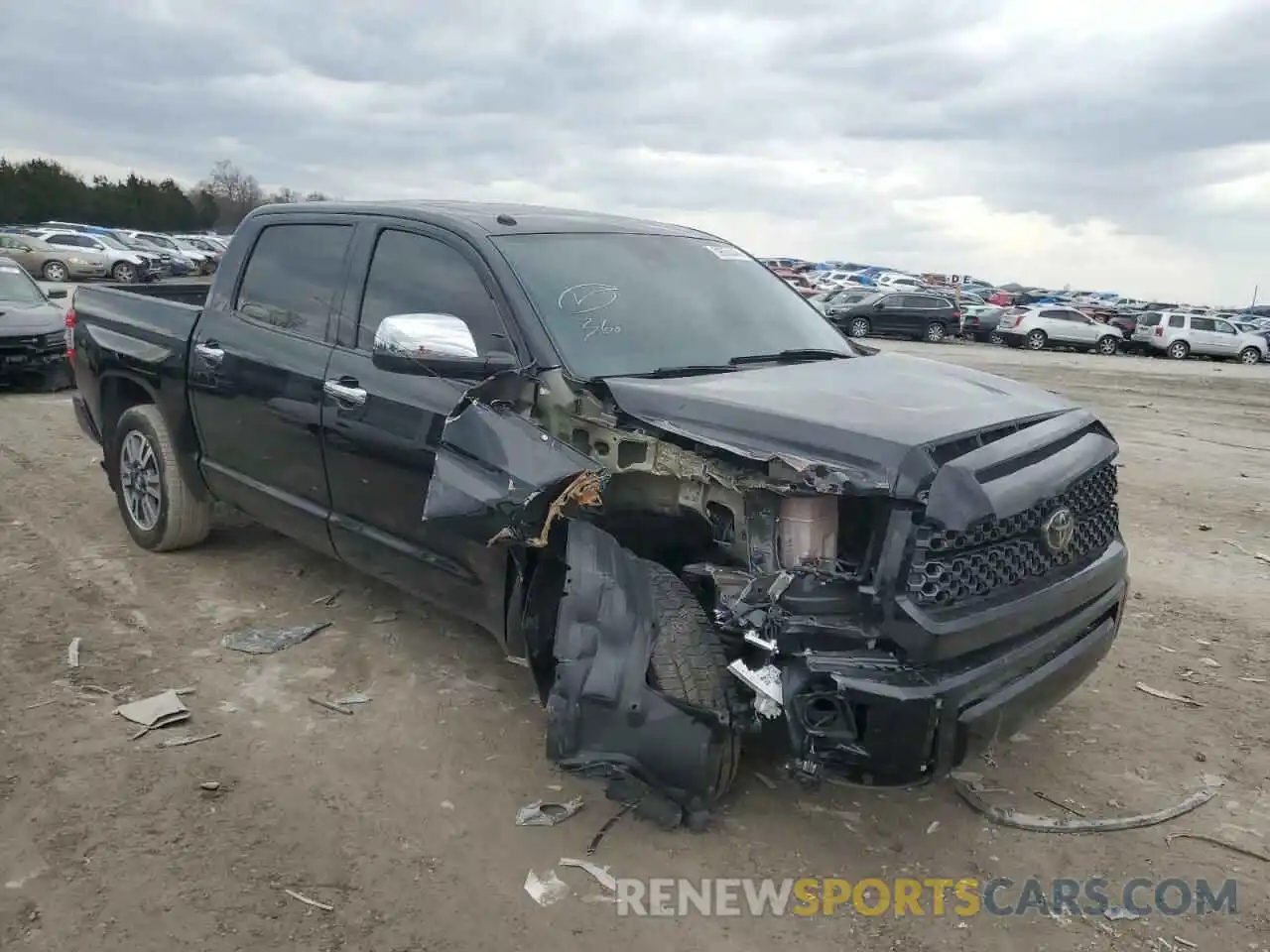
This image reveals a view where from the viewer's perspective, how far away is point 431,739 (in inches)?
144

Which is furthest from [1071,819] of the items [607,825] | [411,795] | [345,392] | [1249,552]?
[1249,552]

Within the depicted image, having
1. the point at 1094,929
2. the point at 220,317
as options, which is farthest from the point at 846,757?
the point at 220,317

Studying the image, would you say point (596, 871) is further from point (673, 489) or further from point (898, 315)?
point (898, 315)

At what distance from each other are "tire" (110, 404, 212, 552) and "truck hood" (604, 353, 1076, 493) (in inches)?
118

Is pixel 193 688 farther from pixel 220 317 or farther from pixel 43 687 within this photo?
pixel 220 317

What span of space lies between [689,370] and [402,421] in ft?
3.58

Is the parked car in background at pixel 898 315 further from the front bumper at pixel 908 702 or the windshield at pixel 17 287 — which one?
the front bumper at pixel 908 702

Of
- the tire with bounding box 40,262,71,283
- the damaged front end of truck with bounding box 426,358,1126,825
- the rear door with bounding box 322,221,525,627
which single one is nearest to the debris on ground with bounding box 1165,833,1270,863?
the damaged front end of truck with bounding box 426,358,1126,825

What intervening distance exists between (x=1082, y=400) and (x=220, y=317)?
1396cm

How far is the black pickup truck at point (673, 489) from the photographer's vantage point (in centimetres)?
274

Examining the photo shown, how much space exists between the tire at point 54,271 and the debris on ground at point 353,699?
103 feet

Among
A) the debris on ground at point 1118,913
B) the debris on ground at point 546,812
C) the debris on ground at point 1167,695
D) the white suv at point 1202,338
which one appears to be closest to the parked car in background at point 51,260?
the debris on ground at point 546,812

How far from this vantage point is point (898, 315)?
29703mm

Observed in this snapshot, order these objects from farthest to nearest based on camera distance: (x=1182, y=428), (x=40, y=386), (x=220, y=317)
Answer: (x=1182, y=428) < (x=40, y=386) < (x=220, y=317)
